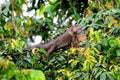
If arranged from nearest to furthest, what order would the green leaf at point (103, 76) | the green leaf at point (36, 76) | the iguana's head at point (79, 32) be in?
1. the green leaf at point (36, 76)
2. the green leaf at point (103, 76)
3. the iguana's head at point (79, 32)

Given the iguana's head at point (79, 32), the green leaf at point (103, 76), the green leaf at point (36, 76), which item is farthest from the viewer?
the iguana's head at point (79, 32)

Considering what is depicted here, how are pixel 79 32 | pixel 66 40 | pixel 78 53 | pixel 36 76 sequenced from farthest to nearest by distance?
pixel 66 40, pixel 79 32, pixel 78 53, pixel 36 76

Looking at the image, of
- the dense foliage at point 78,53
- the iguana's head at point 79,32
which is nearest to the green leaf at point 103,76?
the dense foliage at point 78,53

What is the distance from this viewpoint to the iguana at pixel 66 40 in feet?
7.86

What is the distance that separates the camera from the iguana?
94.3 inches

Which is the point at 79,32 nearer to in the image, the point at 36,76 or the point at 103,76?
the point at 103,76

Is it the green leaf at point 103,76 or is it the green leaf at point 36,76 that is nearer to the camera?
the green leaf at point 36,76

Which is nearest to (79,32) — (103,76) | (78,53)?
(78,53)

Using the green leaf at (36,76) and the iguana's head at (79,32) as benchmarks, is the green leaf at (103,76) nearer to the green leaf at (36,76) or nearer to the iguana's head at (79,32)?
the green leaf at (36,76)

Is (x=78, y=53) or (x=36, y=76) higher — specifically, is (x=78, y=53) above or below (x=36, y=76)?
below

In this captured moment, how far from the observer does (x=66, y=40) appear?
8.21 feet

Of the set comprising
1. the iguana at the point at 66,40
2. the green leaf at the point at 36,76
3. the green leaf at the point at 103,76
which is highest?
the green leaf at the point at 36,76

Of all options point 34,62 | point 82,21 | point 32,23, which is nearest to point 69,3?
point 82,21

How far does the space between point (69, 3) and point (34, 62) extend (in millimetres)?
507
